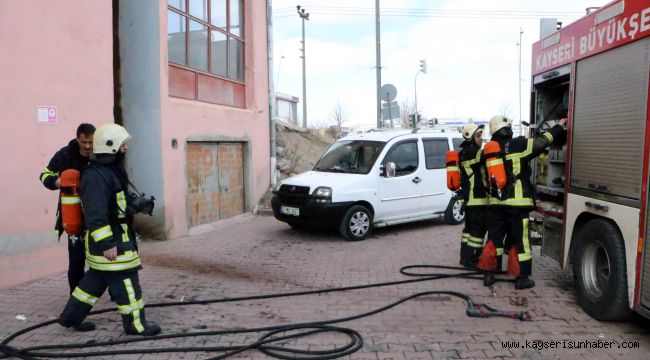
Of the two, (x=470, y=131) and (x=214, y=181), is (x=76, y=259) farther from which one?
(x=214, y=181)

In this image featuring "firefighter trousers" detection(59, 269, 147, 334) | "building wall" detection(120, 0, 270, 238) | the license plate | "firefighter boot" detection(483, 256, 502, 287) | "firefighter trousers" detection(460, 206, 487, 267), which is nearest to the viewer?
"firefighter trousers" detection(59, 269, 147, 334)

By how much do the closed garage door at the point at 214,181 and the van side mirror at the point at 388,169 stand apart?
3.47 m

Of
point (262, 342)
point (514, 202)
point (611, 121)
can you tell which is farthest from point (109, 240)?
point (611, 121)

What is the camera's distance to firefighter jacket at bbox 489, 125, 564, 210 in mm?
5625

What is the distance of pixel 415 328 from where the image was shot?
4.80 m

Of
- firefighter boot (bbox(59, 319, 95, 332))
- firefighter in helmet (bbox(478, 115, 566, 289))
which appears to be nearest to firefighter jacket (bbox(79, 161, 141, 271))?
firefighter boot (bbox(59, 319, 95, 332))

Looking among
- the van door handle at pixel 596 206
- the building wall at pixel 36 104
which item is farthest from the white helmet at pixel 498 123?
the building wall at pixel 36 104

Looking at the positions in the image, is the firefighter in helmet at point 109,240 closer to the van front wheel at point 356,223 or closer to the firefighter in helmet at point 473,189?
the firefighter in helmet at point 473,189

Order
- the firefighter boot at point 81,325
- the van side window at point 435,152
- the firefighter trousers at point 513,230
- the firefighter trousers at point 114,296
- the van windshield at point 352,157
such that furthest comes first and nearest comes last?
the van side window at point 435,152, the van windshield at point 352,157, the firefighter trousers at point 513,230, the firefighter boot at point 81,325, the firefighter trousers at point 114,296

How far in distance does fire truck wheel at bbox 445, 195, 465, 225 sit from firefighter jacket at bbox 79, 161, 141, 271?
7.05 meters

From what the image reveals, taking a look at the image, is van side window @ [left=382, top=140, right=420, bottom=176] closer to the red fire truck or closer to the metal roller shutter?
the red fire truck

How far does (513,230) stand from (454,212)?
4.61m

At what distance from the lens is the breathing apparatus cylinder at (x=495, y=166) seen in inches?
220

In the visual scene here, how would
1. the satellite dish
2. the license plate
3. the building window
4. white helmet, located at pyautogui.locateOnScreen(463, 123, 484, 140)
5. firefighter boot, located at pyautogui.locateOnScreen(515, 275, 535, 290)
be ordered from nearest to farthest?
1. firefighter boot, located at pyautogui.locateOnScreen(515, 275, 535, 290)
2. white helmet, located at pyautogui.locateOnScreen(463, 123, 484, 140)
3. the license plate
4. the building window
5. the satellite dish
